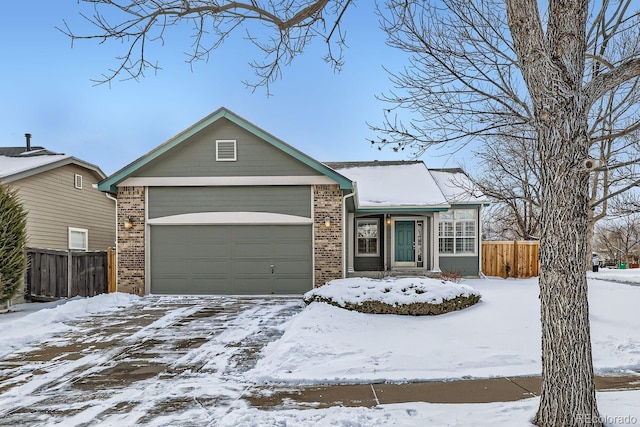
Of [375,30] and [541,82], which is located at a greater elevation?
[375,30]

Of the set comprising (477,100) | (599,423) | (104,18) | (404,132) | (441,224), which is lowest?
(599,423)

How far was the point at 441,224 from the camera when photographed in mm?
17156

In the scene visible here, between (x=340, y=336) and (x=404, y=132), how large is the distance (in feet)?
12.5

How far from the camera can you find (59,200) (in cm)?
1519

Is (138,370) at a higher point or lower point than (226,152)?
lower

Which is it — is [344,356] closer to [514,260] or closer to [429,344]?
[429,344]

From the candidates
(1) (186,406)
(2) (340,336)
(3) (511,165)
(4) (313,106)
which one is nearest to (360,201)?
(4) (313,106)

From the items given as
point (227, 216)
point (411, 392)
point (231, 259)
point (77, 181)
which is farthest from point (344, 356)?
point (77, 181)

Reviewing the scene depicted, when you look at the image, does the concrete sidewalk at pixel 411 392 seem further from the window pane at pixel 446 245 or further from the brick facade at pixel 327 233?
the window pane at pixel 446 245

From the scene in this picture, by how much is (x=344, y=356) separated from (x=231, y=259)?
24.2 feet

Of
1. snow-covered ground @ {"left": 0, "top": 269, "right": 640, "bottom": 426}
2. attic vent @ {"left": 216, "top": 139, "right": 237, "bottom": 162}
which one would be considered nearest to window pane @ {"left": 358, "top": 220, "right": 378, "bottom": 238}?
attic vent @ {"left": 216, "top": 139, "right": 237, "bottom": 162}

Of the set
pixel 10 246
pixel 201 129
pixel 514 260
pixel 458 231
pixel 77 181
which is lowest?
pixel 514 260

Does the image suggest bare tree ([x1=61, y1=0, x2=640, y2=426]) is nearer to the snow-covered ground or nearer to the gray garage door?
the snow-covered ground

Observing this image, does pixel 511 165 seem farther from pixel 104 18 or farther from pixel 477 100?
pixel 104 18
